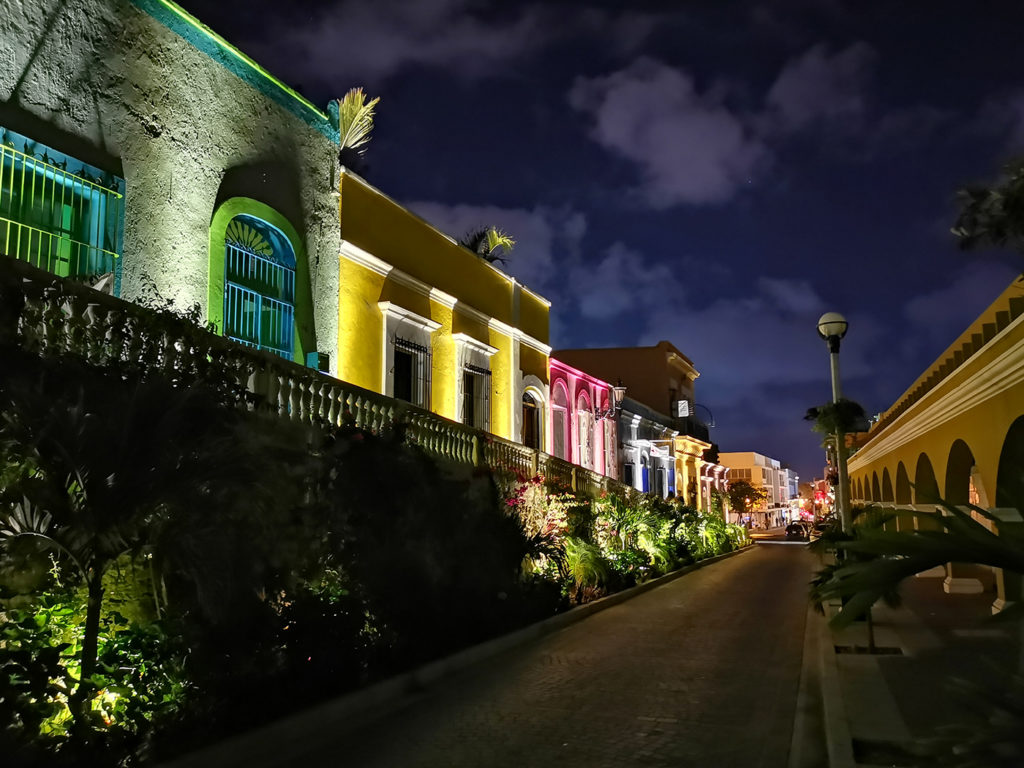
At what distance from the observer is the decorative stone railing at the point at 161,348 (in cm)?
629

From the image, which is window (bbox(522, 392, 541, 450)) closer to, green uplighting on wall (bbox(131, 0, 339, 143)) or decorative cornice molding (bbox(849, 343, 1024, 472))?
decorative cornice molding (bbox(849, 343, 1024, 472))

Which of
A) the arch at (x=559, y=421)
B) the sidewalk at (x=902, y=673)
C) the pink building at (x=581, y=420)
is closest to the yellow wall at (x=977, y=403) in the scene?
the sidewalk at (x=902, y=673)

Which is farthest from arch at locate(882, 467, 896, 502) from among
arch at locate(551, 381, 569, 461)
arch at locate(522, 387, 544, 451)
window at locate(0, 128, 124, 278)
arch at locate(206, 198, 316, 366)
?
window at locate(0, 128, 124, 278)

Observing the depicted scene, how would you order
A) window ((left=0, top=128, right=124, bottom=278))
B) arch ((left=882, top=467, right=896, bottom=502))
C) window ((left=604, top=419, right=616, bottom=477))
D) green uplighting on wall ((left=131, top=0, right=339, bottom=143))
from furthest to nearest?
window ((left=604, top=419, right=616, bottom=477)) → arch ((left=882, top=467, right=896, bottom=502)) → green uplighting on wall ((left=131, top=0, right=339, bottom=143)) → window ((left=0, top=128, right=124, bottom=278))

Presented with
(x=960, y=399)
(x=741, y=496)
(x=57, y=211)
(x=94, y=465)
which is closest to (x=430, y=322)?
(x=57, y=211)

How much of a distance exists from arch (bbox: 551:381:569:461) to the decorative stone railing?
13.7m

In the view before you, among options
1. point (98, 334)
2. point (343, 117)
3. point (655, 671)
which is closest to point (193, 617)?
point (98, 334)

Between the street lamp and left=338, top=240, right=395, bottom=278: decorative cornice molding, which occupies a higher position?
left=338, top=240, right=395, bottom=278: decorative cornice molding

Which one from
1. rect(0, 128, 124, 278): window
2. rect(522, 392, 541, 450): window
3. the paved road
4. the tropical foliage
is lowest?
the paved road

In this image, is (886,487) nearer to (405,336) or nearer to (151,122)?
(405,336)

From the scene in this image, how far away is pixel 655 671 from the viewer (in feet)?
31.5

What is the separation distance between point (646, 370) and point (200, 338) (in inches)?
1559

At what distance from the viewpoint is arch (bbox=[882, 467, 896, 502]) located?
82.8 feet

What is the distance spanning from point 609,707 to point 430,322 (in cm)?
1106
